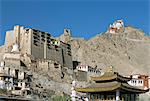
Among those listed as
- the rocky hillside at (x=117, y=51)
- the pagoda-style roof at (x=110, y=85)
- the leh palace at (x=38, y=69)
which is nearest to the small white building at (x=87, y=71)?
the leh palace at (x=38, y=69)

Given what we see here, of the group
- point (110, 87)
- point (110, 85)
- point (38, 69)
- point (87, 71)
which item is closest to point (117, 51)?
point (87, 71)

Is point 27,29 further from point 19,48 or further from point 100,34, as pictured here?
point 100,34

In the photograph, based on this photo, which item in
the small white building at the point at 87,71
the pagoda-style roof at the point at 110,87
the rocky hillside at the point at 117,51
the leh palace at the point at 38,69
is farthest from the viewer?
the rocky hillside at the point at 117,51

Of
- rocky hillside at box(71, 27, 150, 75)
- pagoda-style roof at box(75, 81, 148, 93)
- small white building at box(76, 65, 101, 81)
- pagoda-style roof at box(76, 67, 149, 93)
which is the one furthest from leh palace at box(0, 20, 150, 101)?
rocky hillside at box(71, 27, 150, 75)

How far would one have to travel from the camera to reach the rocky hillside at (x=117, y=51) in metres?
79.8

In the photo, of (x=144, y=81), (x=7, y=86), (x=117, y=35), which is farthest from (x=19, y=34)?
(x=117, y=35)

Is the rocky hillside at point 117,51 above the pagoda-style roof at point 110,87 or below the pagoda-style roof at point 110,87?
above

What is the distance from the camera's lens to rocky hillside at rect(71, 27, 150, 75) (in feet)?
262

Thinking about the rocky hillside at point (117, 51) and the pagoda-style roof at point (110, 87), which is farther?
the rocky hillside at point (117, 51)

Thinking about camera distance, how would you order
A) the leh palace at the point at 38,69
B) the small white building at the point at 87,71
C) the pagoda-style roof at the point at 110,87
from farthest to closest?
the small white building at the point at 87,71, the leh palace at the point at 38,69, the pagoda-style roof at the point at 110,87

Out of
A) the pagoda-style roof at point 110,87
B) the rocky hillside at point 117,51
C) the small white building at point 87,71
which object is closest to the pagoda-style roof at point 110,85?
the pagoda-style roof at point 110,87

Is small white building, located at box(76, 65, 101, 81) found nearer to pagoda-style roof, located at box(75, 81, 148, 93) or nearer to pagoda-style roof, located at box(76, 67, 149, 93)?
pagoda-style roof, located at box(76, 67, 149, 93)

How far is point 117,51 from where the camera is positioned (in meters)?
89.9

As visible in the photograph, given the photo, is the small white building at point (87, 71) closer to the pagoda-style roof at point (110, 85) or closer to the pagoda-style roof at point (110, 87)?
the pagoda-style roof at point (110, 85)
